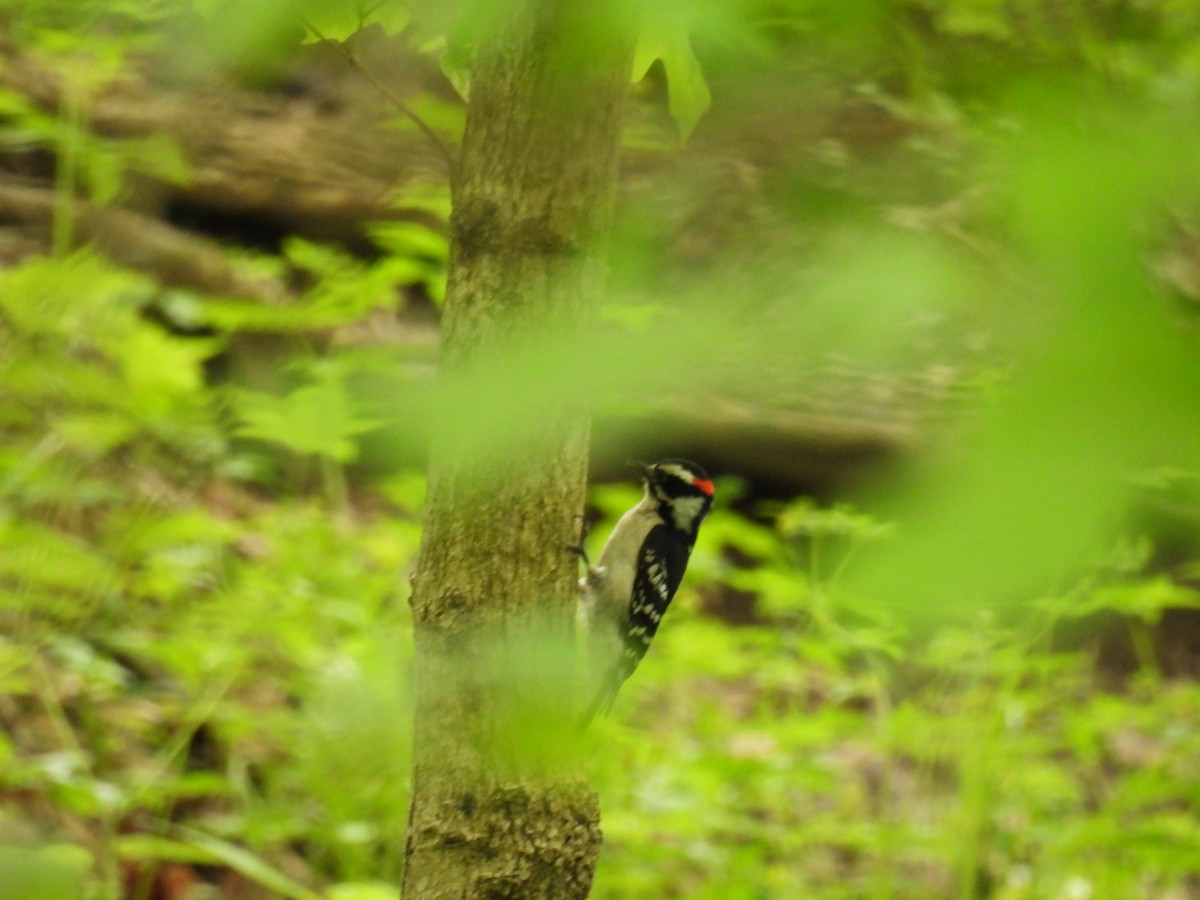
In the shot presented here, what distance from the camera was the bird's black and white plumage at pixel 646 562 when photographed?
293 cm

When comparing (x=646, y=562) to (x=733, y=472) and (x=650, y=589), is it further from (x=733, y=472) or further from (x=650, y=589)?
(x=733, y=472)

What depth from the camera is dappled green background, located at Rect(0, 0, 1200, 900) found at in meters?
0.48

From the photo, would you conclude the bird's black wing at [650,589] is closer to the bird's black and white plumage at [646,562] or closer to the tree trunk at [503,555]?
the bird's black and white plumage at [646,562]

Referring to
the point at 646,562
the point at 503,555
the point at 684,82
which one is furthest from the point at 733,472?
the point at 684,82

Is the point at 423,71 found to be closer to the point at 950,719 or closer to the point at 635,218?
the point at 635,218

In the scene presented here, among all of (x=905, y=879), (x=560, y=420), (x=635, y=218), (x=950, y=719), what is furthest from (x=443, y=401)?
(x=905, y=879)

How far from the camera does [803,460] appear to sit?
559cm

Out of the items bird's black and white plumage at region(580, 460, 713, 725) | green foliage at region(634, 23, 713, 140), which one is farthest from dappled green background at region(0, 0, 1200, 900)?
bird's black and white plumage at region(580, 460, 713, 725)

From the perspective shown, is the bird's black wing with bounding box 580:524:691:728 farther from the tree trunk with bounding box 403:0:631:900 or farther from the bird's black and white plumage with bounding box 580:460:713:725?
the tree trunk with bounding box 403:0:631:900

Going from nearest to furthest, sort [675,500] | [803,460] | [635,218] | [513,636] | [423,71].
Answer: [635,218] < [513,636] < [423,71] < [675,500] < [803,460]

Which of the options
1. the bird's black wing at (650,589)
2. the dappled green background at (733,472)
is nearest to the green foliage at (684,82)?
the dappled green background at (733,472)

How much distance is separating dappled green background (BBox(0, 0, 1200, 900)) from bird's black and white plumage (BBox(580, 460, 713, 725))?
0.94ft

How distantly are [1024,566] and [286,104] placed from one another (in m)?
5.09

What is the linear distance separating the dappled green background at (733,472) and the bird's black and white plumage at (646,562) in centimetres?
29
